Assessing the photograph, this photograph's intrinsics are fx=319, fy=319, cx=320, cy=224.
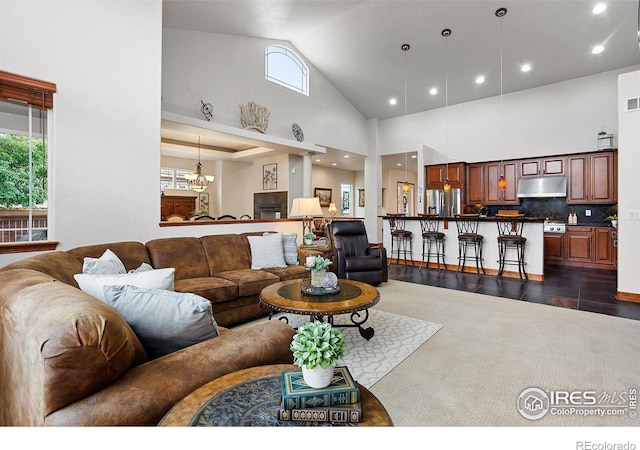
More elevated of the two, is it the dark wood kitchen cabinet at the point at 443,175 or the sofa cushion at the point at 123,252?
the dark wood kitchen cabinet at the point at 443,175

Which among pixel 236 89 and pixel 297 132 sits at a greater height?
pixel 236 89

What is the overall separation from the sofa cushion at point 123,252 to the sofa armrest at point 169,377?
2.05 meters

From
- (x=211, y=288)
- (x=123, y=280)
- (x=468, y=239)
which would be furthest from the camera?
(x=468, y=239)

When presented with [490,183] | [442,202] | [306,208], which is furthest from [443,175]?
[306,208]

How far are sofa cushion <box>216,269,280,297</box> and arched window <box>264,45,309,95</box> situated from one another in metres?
4.79


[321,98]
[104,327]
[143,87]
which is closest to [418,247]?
[321,98]

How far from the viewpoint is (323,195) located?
460 inches

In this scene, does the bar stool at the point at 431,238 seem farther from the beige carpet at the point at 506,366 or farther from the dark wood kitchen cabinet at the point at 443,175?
the beige carpet at the point at 506,366

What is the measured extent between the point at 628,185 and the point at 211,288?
5240 millimetres

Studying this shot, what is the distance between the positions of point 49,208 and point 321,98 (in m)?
6.24

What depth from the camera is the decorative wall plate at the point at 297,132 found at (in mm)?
7148

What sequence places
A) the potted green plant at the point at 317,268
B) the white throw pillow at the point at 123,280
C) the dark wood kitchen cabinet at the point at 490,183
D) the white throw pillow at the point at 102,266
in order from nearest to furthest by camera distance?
the white throw pillow at the point at 123,280
the white throw pillow at the point at 102,266
the potted green plant at the point at 317,268
the dark wood kitchen cabinet at the point at 490,183

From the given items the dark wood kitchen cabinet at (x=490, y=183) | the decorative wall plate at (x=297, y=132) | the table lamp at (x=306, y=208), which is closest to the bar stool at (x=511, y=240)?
the dark wood kitchen cabinet at (x=490, y=183)

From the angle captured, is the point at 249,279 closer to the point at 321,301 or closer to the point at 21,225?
the point at 321,301
